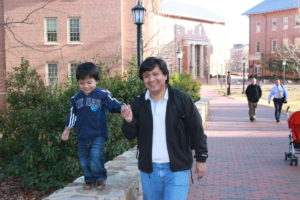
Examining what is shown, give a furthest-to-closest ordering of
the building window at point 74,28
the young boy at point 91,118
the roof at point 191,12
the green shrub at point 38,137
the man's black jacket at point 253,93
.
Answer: the roof at point 191,12 → the building window at point 74,28 → the man's black jacket at point 253,93 → the green shrub at point 38,137 → the young boy at point 91,118

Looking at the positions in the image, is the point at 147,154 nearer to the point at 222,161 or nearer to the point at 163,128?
the point at 163,128

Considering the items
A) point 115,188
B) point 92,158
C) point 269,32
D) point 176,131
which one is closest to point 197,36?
point 269,32

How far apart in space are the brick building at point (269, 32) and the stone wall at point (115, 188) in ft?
185

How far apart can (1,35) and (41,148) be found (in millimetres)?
24539

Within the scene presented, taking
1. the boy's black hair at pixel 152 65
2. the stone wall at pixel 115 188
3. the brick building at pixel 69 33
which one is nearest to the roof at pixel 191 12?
the brick building at pixel 69 33

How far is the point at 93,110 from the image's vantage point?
4.03m

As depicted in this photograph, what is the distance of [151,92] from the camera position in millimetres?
3395

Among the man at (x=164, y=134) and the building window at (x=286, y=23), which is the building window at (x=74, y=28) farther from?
the building window at (x=286, y=23)

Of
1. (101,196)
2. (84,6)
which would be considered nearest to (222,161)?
(101,196)

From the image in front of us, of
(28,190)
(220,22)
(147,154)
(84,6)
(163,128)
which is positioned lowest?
(28,190)

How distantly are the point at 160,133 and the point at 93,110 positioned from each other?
975mm

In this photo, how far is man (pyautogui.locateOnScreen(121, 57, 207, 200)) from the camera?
3.31m

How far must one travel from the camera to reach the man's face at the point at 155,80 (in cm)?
335

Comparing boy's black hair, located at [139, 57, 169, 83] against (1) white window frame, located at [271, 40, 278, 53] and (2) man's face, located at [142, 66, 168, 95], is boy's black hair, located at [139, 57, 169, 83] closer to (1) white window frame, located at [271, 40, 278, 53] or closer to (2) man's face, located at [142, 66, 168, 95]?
(2) man's face, located at [142, 66, 168, 95]
